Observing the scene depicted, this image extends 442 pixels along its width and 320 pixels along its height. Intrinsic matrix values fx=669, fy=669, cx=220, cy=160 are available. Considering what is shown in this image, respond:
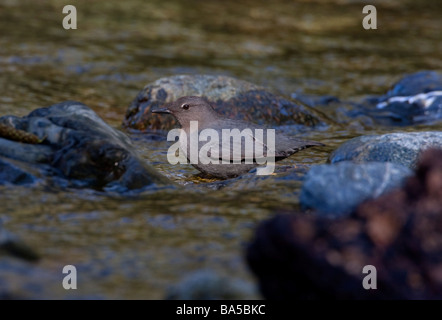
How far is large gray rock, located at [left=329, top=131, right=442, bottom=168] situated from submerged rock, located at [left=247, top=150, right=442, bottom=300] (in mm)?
2981

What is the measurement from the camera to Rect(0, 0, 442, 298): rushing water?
4445mm

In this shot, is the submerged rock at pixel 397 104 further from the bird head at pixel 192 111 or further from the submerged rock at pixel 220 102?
the bird head at pixel 192 111

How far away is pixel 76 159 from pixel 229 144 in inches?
63.4

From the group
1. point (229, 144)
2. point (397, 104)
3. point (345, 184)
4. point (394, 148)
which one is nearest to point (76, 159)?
point (229, 144)

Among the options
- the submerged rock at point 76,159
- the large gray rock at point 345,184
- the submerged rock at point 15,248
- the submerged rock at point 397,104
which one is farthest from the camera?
the submerged rock at point 397,104

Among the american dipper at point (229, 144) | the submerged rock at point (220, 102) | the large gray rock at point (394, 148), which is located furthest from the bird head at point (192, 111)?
the submerged rock at point (220, 102)

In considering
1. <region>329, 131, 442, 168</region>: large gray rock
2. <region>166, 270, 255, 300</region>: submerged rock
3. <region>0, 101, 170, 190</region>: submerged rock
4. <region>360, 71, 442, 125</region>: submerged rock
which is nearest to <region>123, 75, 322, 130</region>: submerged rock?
<region>360, 71, 442, 125</region>: submerged rock

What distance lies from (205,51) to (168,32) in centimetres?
145

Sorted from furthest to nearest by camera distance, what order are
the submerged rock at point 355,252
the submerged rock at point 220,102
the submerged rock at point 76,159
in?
1. the submerged rock at point 220,102
2. the submerged rock at point 76,159
3. the submerged rock at point 355,252

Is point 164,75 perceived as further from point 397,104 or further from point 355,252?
point 355,252

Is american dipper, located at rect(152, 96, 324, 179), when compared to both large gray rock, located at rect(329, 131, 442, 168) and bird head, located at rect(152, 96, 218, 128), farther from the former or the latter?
large gray rock, located at rect(329, 131, 442, 168)

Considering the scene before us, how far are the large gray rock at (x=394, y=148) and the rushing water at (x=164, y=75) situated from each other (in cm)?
98

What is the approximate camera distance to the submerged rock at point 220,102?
9.39m
